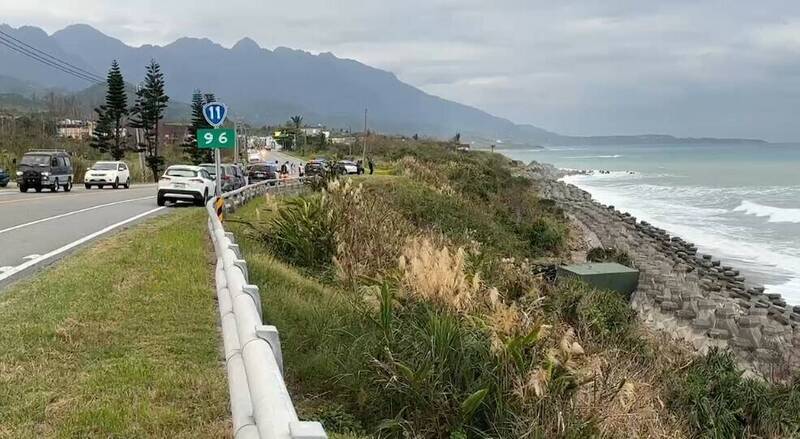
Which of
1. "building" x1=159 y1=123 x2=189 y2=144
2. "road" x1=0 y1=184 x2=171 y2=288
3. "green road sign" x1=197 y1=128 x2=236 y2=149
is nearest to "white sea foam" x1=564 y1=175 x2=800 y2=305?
"green road sign" x1=197 y1=128 x2=236 y2=149

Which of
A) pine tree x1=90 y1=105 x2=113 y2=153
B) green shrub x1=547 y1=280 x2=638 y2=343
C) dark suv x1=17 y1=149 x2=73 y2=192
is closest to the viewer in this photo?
green shrub x1=547 y1=280 x2=638 y2=343

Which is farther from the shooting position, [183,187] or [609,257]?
[609,257]

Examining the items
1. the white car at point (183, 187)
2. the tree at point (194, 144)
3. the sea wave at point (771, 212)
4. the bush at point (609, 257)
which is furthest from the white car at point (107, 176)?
the sea wave at point (771, 212)

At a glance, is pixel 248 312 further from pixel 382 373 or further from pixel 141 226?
pixel 141 226

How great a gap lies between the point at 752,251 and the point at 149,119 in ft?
182

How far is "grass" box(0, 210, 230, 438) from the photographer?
3877 millimetres

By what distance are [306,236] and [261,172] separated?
3459cm

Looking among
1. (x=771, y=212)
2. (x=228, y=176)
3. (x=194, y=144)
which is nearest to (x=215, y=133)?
(x=228, y=176)

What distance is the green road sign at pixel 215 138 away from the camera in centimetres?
1288

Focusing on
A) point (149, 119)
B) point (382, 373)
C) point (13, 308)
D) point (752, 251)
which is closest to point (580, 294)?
point (382, 373)

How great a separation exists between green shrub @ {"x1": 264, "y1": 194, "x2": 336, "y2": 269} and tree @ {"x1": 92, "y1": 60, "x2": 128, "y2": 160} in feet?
196

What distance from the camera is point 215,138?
12898 mm

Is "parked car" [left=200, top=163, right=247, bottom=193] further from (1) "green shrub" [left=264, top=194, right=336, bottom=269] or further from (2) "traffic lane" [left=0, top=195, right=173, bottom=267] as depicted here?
(1) "green shrub" [left=264, top=194, right=336, bottom=269]

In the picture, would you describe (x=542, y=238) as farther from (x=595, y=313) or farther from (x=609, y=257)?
(x=595, y=313)
